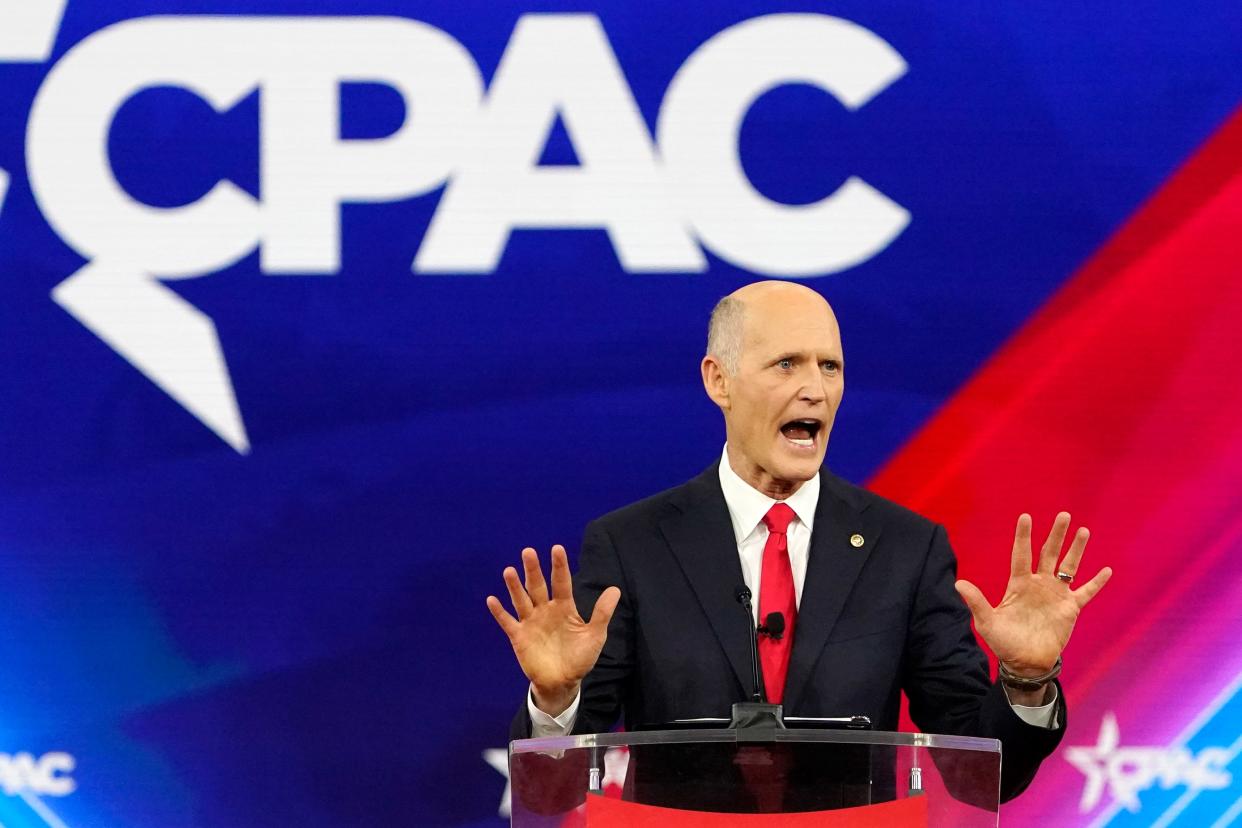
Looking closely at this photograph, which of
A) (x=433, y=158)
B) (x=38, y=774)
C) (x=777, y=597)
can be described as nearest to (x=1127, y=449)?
(x=777, y=597)

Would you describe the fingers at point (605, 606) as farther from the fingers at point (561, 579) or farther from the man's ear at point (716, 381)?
the man's ear at point (716, 381)

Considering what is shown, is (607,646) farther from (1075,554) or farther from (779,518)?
(1075,554)

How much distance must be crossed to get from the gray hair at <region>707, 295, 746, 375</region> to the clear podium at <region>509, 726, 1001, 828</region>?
0.98 metres

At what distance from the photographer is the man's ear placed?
2717 mm

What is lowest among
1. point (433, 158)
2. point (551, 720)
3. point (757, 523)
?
point (551, 720)

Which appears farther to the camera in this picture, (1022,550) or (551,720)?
(551,720)

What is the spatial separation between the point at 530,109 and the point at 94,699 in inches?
57.4

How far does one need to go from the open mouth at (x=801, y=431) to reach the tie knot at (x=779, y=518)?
0.11 meters

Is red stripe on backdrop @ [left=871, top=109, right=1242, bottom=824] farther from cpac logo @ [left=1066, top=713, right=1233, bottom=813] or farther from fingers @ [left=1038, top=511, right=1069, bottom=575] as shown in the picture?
fingers @ [left=1038, top=511, right=1069, bottom=575]

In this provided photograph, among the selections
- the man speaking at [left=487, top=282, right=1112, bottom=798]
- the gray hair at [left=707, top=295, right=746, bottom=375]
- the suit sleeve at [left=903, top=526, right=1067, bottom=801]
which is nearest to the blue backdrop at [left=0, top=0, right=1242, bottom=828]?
the gray hair at [left=707, top=295, right=746, bottom=375]

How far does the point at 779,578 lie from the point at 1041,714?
1.72 ft

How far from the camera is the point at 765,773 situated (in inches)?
70.9

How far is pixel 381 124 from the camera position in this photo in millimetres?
3307

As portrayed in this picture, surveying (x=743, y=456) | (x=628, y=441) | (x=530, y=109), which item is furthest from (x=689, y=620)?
(x=530, y=109)
